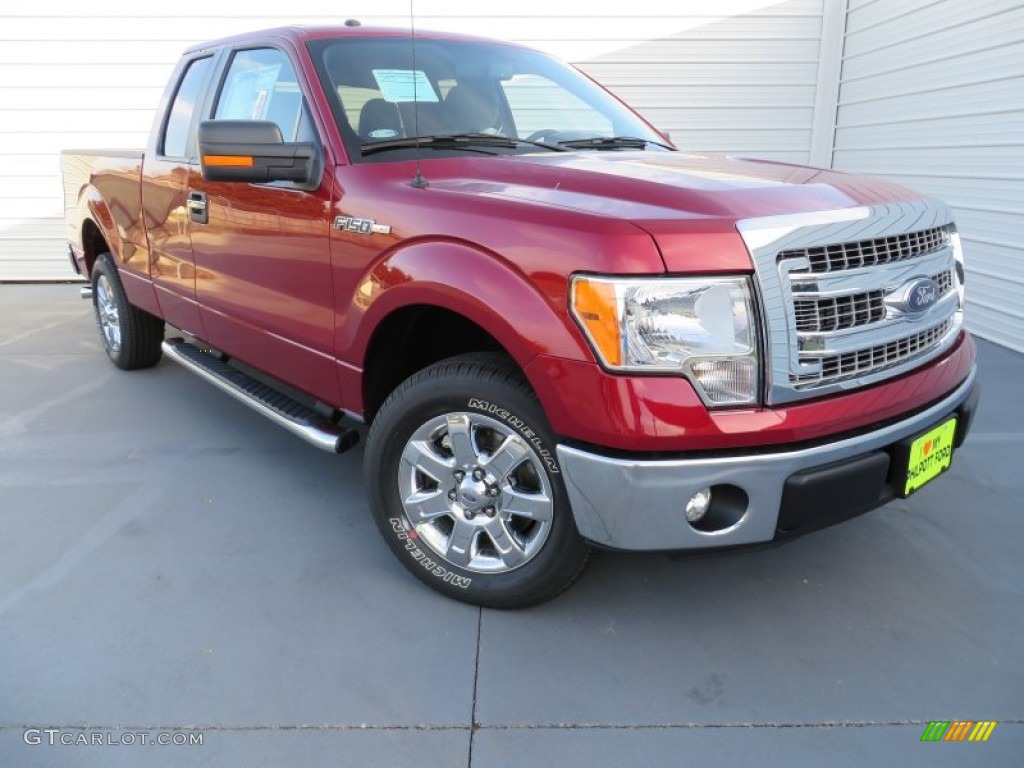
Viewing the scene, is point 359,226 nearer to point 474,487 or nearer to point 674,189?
point 474,487

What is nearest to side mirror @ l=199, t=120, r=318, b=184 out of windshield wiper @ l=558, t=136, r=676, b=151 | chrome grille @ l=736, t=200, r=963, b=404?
windshield wiper @ l=558, t=136, r=676, b=151

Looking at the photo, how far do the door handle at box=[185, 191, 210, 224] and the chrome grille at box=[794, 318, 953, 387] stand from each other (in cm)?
273

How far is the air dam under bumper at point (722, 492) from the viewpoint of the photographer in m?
2.02

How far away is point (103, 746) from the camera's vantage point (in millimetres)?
2031

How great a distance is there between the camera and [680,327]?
2.01 metres

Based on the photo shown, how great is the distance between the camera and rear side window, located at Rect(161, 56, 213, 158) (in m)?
3.99

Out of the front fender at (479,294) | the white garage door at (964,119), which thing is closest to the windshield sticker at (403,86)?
the front fender at (479,294)

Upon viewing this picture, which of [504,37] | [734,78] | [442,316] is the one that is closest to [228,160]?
[442,316]

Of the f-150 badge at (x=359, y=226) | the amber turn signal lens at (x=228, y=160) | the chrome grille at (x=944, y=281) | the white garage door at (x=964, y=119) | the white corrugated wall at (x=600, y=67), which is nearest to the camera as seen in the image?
the chrome grille at (x=944, y=281)

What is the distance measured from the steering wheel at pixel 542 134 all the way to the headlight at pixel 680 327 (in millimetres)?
1360

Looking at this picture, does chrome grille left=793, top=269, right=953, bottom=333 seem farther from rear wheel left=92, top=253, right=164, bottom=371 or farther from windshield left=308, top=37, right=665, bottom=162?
rear wheel left=92, top=253, right=164, bottom=371

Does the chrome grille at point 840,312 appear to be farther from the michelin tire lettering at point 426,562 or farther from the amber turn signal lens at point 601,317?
the michelin tire lettering at point 426,562

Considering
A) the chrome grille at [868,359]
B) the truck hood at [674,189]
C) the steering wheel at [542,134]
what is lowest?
the chrome grille at [868,359]

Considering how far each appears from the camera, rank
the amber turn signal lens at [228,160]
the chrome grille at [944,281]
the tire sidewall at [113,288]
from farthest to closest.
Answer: the tire sidewall at [113,288]
the amber turn signal lens at [228,160]
the chrome grille at [944,281]
